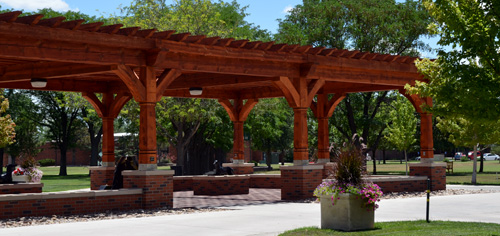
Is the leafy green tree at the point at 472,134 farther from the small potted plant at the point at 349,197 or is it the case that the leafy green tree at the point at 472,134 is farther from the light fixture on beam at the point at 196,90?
the small potted plant at the point at 349,197

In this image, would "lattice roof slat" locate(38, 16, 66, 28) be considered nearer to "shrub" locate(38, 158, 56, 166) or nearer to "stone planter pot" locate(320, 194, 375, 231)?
"stone planter pot" locate(320, 194, 375, 231)

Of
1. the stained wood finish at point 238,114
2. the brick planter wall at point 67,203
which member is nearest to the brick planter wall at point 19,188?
the brick planter wall at point 67,203

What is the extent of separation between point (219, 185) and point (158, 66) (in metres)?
7.08

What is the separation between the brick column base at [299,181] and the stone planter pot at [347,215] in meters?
7.27

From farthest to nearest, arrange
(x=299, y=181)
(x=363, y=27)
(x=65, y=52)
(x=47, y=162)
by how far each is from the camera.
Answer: (x=47, y=162)
(x=363, y=27)
(x=299, y=181)
(x=65, y=52)

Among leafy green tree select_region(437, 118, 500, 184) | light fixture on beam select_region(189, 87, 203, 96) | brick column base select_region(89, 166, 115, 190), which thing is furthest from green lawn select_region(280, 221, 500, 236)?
leafy green tree select_region(437, 118, 500, 184)

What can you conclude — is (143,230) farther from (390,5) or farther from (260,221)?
(390,5)

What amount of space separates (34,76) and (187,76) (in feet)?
17.4

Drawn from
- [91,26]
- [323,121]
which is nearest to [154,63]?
[91,26]

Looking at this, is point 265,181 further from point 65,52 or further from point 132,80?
point 65,52

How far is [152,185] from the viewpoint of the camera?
54.2 ft

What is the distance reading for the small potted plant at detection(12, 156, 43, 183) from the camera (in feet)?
64.9

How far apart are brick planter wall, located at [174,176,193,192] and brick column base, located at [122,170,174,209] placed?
7.67m

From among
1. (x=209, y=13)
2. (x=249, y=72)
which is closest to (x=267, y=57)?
(x=249, y=72)
